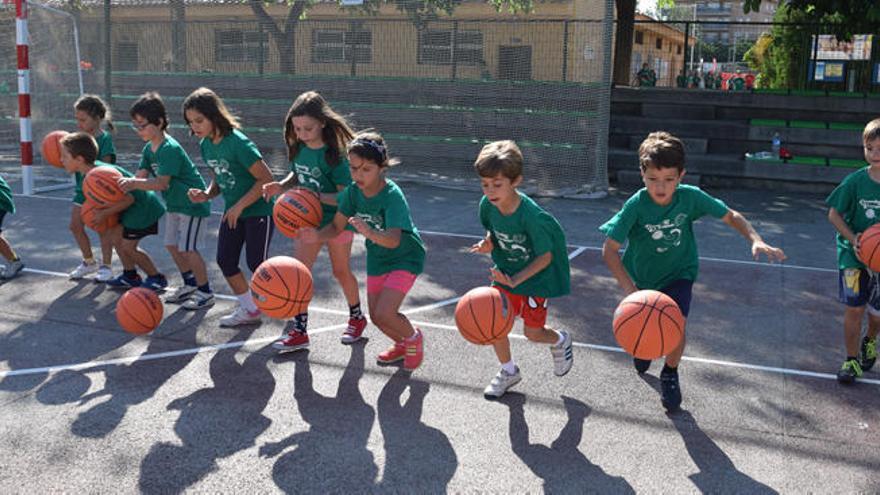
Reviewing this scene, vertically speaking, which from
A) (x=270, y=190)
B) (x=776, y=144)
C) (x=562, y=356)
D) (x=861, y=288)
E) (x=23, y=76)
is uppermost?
(x=23, y=76)

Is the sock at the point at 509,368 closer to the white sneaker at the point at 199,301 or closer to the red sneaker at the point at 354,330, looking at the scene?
the red sneaker at the point at 354,330

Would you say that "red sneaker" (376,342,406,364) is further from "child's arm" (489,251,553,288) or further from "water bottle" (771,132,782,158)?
"water bottle" (771,132,782,158)

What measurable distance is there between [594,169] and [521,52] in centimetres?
250

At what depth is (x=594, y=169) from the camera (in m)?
13.7

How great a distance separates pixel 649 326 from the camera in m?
4.38

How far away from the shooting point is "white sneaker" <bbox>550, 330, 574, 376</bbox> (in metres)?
5.23

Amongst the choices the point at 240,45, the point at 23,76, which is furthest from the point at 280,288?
the point at 240,45

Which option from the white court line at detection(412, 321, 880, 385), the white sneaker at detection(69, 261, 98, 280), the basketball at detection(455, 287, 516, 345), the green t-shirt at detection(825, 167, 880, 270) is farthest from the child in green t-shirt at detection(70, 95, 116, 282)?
the green t-shirt at detection(825, 167, 880, 270)

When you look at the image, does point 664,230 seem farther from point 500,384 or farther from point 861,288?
point 861,288

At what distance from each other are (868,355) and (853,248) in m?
0.87

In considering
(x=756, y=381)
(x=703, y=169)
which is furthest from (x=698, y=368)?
(x=703, y=169)

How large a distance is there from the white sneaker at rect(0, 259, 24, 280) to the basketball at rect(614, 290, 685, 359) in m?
6.03

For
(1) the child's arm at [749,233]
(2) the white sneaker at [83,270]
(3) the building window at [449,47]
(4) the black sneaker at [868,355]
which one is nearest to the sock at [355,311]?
(1) the child's arm at [749,233]

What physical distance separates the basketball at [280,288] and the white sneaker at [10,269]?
3.84m
